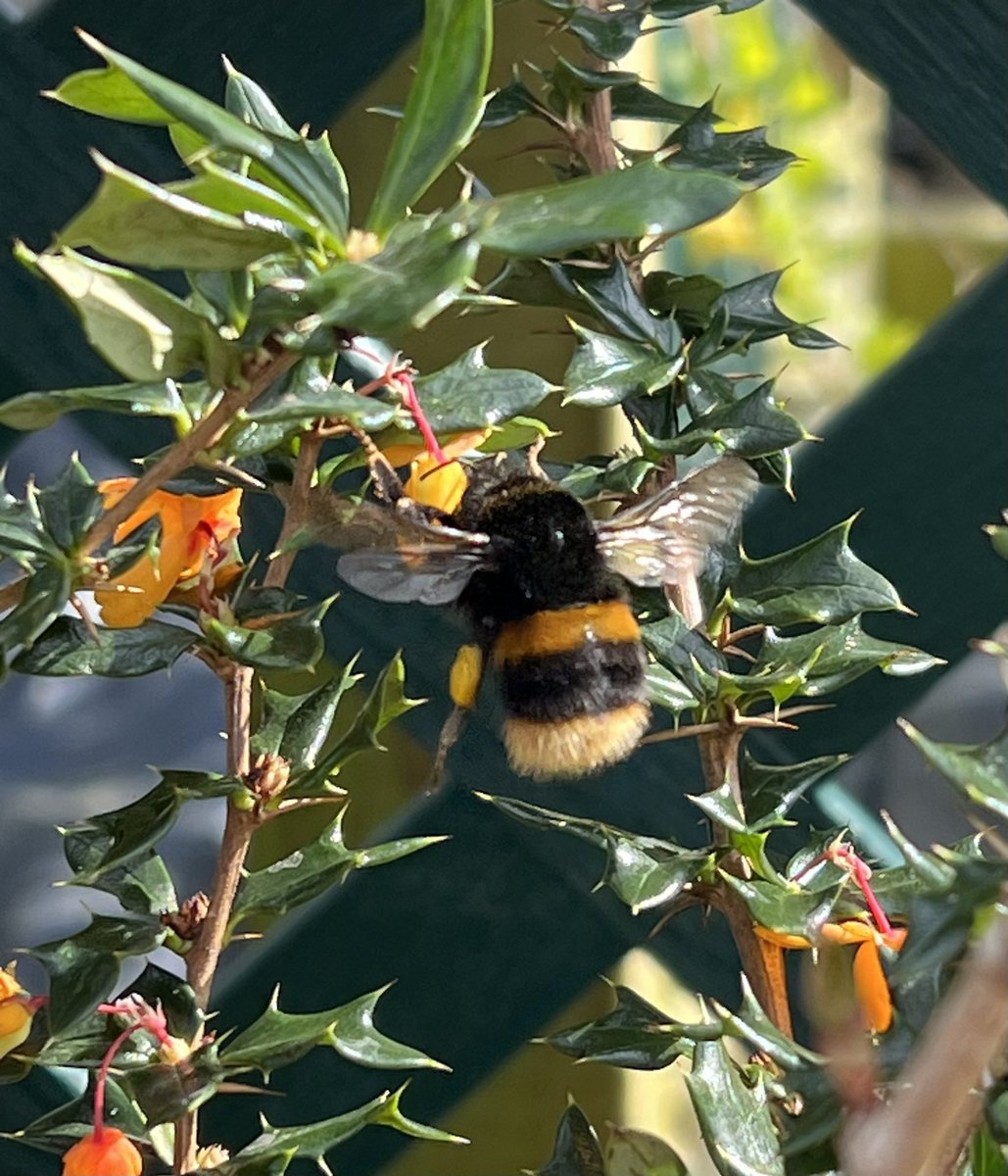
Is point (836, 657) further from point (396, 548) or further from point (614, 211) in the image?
point (614, 211)

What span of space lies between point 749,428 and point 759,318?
0.08 meters

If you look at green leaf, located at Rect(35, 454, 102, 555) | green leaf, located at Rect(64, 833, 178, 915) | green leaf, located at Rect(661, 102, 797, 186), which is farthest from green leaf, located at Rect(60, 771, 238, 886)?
green leaf, located at Rect(661, 102, 797, 186)

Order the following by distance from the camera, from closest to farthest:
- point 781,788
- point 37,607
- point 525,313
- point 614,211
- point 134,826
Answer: point 614,211
point 37,607
point 134,826
point 781,788
point 525,313

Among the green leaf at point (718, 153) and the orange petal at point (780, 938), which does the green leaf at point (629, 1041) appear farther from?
the green leaf at point (718, 153)

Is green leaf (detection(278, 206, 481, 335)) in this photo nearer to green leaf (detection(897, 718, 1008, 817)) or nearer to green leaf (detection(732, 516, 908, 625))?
green leaf (detection(897, 718, 1008, 817))

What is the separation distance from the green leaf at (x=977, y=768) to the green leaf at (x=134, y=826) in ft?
0.98

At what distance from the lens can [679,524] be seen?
2.21 feet

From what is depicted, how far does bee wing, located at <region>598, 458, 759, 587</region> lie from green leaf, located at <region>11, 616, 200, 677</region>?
0.20 m

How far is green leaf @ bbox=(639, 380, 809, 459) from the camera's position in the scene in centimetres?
66

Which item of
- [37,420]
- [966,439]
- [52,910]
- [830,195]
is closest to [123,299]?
[37,420]

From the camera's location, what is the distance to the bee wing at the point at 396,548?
0.57m

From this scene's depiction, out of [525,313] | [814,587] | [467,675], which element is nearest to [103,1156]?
[467,675]

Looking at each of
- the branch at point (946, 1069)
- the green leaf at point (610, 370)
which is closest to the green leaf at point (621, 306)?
the green leaf at point (610, 370)

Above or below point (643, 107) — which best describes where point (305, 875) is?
below
